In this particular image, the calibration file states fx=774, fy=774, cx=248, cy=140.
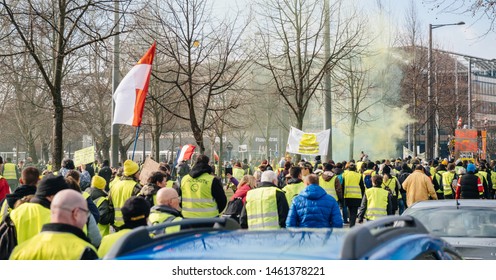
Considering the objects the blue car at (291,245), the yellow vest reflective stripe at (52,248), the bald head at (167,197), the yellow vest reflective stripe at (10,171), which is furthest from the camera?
the yellow vest reflective stripe at (10,171)

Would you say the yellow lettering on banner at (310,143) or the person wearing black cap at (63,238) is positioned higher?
the yellow lettering on banner at (310,143)

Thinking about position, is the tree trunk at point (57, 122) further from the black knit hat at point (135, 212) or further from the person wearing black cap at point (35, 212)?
the black knit hat at point (135, 212)

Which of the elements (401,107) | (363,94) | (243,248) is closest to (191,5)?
(243,248)

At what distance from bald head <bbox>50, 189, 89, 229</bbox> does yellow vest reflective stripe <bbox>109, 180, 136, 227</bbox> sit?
566 cm

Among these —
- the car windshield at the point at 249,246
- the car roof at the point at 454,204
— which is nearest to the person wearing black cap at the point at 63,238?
the car windshield at the point at 249,246

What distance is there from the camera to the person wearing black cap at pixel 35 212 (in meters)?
6.46

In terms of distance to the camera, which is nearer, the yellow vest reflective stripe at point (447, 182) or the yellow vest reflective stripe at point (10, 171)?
the yellow vest reflective stripe at point (447, 182)

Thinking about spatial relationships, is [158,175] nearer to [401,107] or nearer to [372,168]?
[372,168]

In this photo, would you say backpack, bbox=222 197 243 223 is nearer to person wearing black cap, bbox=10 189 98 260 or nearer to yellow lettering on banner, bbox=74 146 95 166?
person wearing black cap, bbox=10 189 98 260

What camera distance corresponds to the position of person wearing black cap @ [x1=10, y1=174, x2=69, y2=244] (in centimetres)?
646

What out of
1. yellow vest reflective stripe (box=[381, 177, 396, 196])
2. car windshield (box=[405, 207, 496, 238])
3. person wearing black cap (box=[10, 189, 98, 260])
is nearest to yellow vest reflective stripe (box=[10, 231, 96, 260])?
person wearing black cap (box=[10, 189, 98, 260])

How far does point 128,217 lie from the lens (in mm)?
6031

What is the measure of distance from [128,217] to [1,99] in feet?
125

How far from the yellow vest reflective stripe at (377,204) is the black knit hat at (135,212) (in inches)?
320
